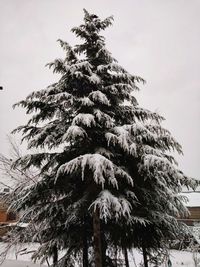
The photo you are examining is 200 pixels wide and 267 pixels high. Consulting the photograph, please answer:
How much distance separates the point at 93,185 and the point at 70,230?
1752mm

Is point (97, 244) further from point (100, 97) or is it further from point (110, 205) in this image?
point (100, 97)

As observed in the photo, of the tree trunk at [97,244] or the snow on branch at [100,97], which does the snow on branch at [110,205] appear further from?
the snow on branch at [100,97]

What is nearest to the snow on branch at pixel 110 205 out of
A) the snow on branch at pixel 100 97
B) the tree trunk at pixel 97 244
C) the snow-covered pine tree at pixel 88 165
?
the snow-covered pine tree at pixel 88 165

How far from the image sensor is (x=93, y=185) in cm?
808

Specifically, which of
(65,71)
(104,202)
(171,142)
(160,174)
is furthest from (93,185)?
(65,71)

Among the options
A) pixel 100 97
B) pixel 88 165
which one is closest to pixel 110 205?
pixel 88 165

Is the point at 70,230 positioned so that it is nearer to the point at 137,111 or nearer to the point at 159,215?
the point at 159,215

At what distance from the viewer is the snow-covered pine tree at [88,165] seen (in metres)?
7.71

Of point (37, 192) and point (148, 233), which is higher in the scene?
point (37, 192)

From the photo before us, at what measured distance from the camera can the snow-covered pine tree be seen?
25.3 ft

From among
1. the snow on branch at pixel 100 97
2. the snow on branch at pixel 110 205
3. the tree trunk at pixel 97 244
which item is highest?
the snow on branch at pixel 100 97

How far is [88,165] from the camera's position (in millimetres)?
7652

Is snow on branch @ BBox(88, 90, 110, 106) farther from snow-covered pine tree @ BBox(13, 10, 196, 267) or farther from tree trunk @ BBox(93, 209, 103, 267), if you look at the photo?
tree trunk @ BBox(93, 209, 103, 267)

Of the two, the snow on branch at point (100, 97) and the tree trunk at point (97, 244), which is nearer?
the tree trunk at point (97, 244)
